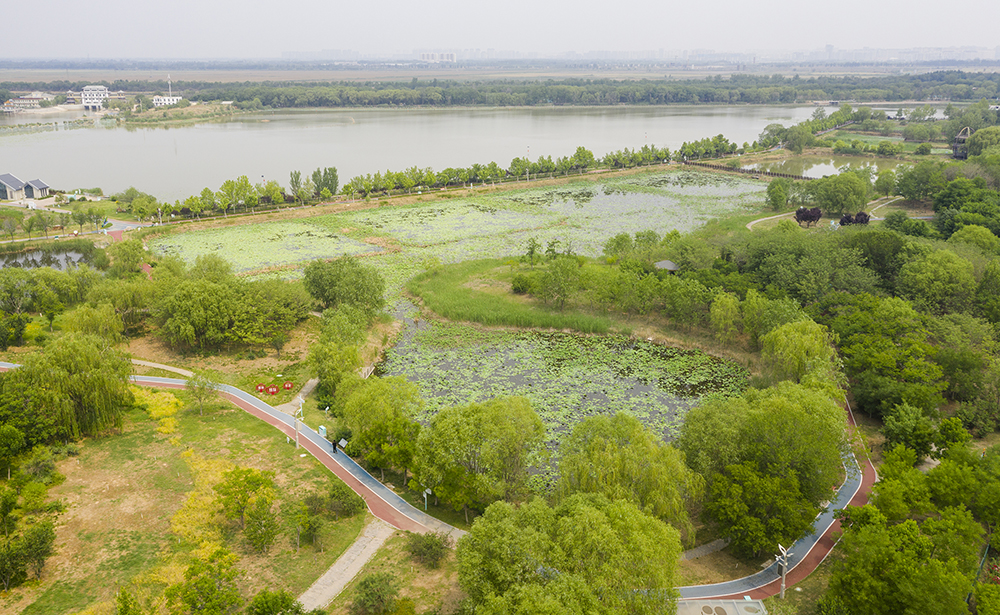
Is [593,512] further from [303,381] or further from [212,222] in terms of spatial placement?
[212,222]

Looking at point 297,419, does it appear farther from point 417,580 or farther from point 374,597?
point 374,597

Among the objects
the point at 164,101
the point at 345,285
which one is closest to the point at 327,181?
the point at 345,285

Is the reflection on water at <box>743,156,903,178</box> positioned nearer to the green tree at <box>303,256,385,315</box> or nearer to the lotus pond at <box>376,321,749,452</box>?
the lotus pond at <box>376,321,749,452</box>

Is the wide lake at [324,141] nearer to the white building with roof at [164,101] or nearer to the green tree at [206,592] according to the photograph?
the white building with roof at [164,101]

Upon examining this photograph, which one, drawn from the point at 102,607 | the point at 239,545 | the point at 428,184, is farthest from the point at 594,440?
the point at 428,184

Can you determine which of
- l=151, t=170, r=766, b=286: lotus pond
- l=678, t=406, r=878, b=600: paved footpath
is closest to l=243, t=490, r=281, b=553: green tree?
l=678, t=406, r=878, b=600: paved footpath

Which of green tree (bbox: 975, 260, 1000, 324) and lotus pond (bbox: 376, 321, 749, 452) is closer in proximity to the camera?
lotus pond (bbox: 376, 321, 749, 452)

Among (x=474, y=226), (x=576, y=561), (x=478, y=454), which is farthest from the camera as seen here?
(x=474, y=226)
